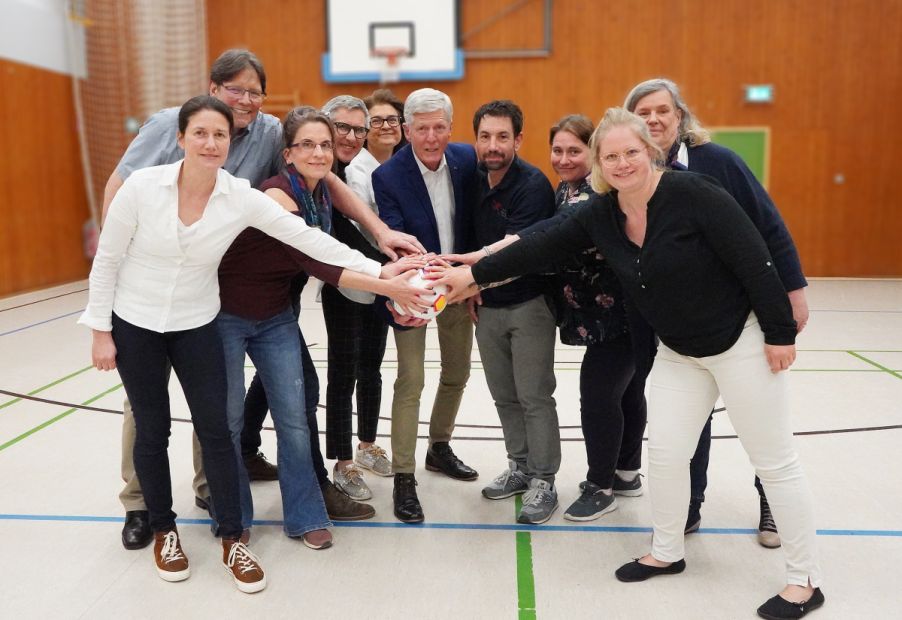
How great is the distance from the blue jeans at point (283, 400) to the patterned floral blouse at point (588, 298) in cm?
100

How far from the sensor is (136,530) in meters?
2.71

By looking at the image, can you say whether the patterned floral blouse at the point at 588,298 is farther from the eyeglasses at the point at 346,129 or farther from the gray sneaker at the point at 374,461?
the gray sneaker at the point at 374,461

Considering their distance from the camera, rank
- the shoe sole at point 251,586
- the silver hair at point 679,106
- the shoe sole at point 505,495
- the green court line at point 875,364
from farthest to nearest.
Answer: the green court line at point 875,364 → the shoe sole at point 505,495 → the silver hair at point 679,106 → the shoe sole at point 251,586

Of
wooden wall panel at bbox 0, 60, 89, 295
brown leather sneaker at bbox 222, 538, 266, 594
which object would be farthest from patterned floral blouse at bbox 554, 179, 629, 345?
wooden wall panel at bbox 0, 60, 89, 295

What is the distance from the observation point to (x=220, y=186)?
7.66ft

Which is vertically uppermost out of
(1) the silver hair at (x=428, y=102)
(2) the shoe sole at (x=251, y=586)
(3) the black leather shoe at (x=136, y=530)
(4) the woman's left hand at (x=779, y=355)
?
(1) the silver hair at (x=428, y=102)

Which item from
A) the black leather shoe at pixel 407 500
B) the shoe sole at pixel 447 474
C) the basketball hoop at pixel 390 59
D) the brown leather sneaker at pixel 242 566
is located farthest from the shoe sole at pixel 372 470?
the basketball hoop at pixel 390 59

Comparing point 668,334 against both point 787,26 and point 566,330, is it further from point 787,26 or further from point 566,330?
point 787,26

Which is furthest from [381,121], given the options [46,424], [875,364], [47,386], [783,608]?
[875,364]

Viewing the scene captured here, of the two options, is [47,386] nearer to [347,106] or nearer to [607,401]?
[347,106]

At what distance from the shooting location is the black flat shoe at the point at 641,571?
2443mm

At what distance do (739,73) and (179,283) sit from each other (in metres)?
9.55

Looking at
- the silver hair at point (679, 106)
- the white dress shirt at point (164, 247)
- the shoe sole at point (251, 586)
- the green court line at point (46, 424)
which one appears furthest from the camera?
the green court line at point (46, 424)

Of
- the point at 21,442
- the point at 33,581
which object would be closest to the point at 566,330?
the point at 33,581
